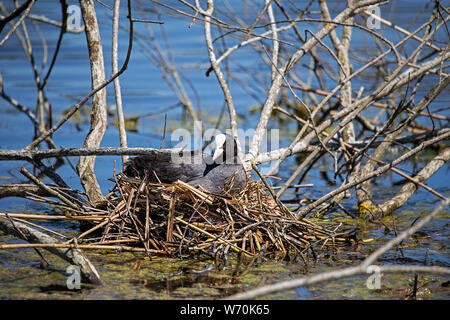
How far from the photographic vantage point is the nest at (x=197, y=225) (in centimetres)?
361

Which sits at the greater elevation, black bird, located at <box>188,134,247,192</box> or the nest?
black bird, located at <box>188,134,247,192</box>

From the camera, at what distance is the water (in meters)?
3.19

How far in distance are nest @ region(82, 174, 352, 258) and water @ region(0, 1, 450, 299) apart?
0.13 metres

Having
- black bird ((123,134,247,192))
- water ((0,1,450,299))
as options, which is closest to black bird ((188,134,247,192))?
black bird ((123,134,247,192))

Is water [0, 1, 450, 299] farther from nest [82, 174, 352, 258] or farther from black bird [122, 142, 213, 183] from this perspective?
black bird [122, 142, 213, 183]

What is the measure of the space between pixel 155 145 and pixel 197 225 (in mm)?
3638

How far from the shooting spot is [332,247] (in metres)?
3.87

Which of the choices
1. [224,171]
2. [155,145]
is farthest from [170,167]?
[155,145]

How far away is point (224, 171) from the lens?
164 inches

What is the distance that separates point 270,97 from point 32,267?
2.52 m

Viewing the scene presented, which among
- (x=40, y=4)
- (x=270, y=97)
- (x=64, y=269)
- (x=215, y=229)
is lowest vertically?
(x=64, y=269)

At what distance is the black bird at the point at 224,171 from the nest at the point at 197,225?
18 centimetres
